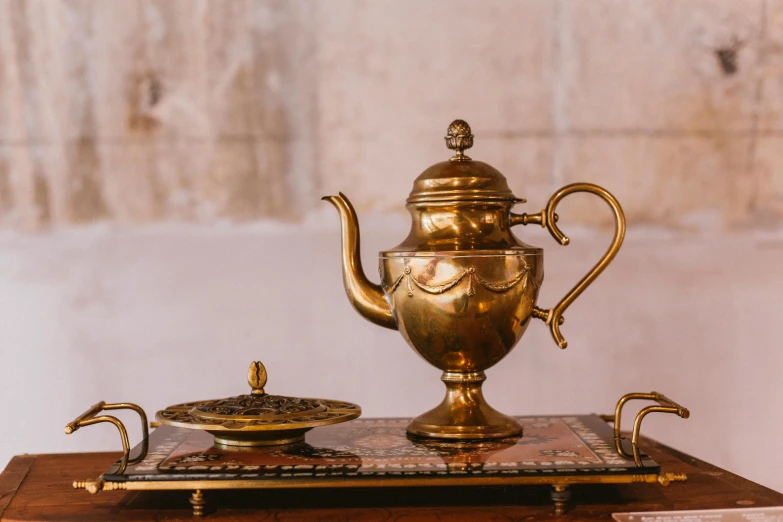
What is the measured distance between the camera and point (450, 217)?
4.03ft

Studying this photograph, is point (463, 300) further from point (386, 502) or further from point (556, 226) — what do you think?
point (386, 502)

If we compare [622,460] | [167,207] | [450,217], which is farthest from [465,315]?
[167,207]

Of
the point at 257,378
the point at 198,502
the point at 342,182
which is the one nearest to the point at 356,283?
the point at 257,378

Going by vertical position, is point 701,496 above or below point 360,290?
below

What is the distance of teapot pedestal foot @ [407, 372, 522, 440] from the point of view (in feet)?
3.99

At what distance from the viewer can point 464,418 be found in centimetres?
124

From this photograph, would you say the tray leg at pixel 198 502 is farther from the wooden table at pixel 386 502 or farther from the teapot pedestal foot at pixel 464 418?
the teapot pedestal foot at pixel 464 418

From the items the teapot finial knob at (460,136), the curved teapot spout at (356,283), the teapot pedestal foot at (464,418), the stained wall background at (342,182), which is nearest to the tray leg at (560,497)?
the teapot pedestal foot at (464,418)

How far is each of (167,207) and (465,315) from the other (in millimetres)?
966

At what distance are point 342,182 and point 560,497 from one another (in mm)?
1060

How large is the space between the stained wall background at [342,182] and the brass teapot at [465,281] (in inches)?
27.4

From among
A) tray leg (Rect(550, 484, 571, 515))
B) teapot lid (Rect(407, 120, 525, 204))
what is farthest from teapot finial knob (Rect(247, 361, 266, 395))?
tray leg (Rect(550, 484, 571, 515))

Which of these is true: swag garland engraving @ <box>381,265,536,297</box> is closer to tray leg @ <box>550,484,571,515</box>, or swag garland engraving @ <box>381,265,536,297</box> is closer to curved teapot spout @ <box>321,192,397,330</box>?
curved teapot spout @ <box>321,192,397,330</box>

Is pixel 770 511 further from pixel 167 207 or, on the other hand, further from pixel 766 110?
pixel 167 207
